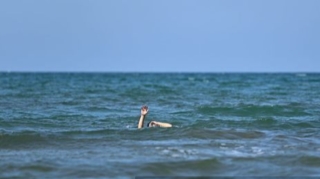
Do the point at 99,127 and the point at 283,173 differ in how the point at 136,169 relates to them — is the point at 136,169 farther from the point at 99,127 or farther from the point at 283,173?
the point at 99,127

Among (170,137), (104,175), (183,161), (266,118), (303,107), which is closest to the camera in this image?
(104,175)

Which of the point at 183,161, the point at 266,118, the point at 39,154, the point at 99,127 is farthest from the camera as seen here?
the point at 266,118

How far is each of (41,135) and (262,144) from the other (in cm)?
527

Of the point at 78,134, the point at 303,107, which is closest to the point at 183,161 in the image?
the point at 78,134

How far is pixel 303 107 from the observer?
2772cm

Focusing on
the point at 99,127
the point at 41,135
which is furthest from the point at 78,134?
the point at 99,127

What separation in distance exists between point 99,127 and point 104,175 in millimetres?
7879

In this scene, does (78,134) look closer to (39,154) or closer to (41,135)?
(41,135)

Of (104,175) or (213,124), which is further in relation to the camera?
(213,124)

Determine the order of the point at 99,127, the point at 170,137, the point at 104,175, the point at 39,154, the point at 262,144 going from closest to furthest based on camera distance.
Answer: the point at 104,175 → the point at 39,154 → the point at 262,144 → the point at 170,137 → the point at 99,127

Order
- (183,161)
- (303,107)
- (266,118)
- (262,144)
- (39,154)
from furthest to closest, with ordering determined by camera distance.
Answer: (303,107)
(266,118)
(262,144)
(39,154)
(183,161)

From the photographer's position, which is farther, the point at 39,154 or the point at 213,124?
the point at 213,124

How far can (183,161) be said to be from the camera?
12.9 m

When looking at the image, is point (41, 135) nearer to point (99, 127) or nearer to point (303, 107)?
point (99, 127)
